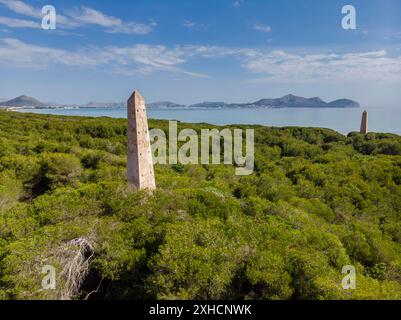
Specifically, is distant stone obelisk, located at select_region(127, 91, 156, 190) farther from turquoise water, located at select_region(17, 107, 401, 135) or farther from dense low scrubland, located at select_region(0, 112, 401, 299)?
turquoise water, located at select_region(17, 107, 401, 135)

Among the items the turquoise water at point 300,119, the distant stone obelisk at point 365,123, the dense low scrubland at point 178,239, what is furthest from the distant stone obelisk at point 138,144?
the distant stone obelisk at point 365,123

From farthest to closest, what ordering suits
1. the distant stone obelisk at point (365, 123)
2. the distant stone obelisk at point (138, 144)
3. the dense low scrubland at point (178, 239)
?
the distant stone obelisk at point (365, 123) → the distant stone obelisk at point (138, 144) → the dense low scrubland at point (178, 239)

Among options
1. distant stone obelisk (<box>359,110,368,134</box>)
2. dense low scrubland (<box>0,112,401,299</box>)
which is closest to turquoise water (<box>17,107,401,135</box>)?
distant stone obelisk (<box>359,110,368,134</box>)

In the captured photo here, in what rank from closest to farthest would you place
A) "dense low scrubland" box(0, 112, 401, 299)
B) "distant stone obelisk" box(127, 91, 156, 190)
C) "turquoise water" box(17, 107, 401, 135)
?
"dense low scrubland" box(0, 112, 401, 299) < "distant stone obelisk" box(127, 91, 156, 190) < "turquoise water" box(17, 107, 401, 135)

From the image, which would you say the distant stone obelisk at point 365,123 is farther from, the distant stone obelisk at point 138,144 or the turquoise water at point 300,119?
the distant stone obelisk at point 138,144
